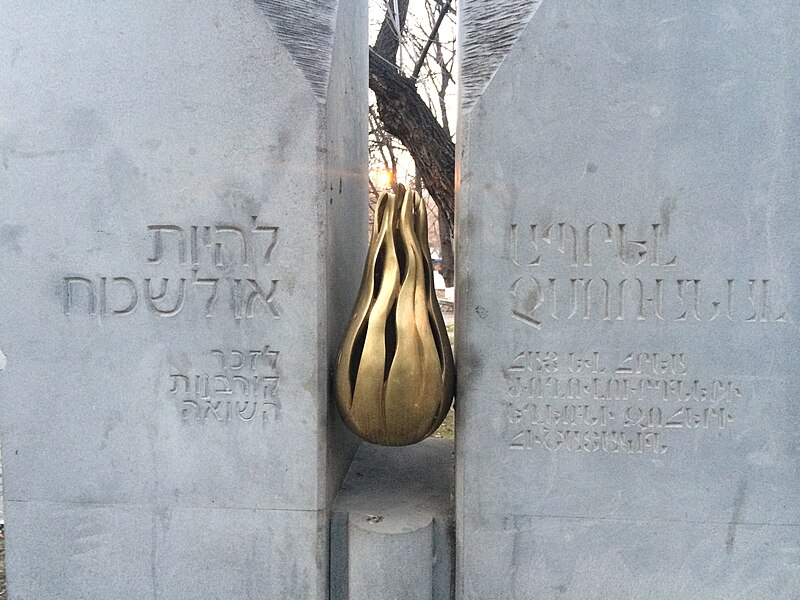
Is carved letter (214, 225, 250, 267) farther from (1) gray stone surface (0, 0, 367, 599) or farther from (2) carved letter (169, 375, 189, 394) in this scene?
(2) carved letter (169, 375, 189, 394)

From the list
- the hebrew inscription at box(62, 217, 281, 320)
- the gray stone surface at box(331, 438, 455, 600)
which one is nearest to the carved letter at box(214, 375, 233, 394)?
the hebrew inscription at box(62, 217, 281, 320)

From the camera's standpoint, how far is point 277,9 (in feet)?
7.52

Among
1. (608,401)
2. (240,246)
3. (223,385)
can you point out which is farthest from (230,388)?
(608,401)

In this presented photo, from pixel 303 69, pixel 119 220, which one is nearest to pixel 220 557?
pixel 119 220

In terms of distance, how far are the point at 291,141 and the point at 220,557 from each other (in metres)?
1.68

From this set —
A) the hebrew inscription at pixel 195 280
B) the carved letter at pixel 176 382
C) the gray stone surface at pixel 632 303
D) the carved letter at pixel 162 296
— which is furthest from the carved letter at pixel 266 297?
the gray stone surface at pixel 632 303

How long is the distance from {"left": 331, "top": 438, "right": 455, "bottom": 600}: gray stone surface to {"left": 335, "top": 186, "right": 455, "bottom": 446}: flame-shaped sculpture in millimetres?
329

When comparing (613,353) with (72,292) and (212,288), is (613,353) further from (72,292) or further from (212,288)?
(72,292)

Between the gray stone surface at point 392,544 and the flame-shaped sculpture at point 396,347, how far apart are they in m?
0.33

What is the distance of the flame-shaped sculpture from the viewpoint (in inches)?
89.7

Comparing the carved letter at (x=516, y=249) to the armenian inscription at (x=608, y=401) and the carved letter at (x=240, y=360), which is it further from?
the carved letter at (x=240, y=360)

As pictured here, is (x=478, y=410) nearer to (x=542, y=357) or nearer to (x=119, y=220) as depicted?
(x=542, y=357)

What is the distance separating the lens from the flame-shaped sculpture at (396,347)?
2.28 metres

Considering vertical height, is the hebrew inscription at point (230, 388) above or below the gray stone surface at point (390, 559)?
above
